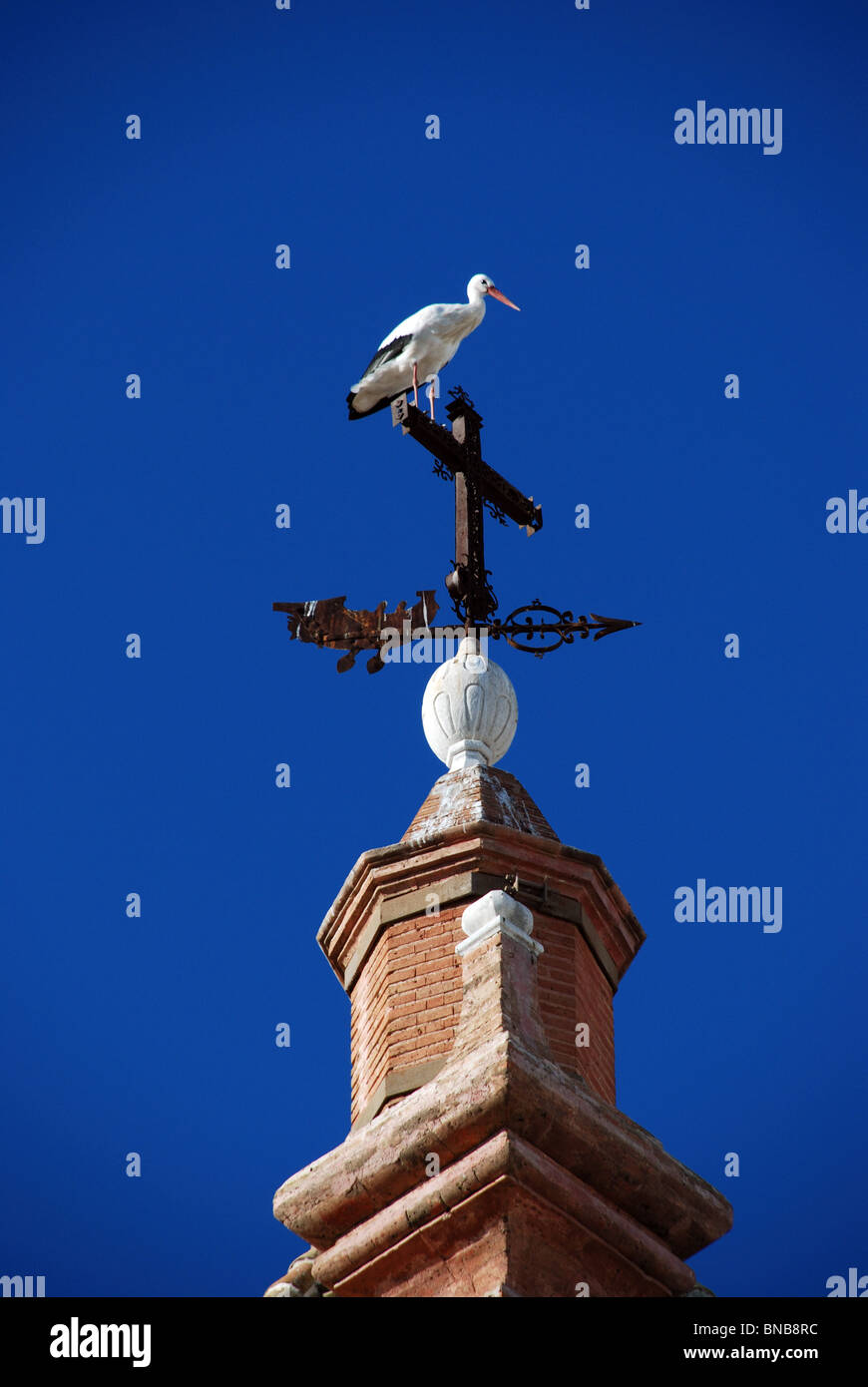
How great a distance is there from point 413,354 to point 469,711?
450 centimetres

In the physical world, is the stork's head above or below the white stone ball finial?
above

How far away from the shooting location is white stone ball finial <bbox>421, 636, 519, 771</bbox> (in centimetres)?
1474

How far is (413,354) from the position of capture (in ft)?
59.8

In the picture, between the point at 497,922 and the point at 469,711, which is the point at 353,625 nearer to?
the point at 469,711

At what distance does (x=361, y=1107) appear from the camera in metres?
13.3

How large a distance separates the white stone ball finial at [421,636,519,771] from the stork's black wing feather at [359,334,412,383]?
3957mm

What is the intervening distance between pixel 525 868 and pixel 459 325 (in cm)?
668

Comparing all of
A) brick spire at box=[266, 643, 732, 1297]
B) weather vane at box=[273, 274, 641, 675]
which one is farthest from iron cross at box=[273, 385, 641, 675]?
brick spire at box=[266, 643, 732, 1297]

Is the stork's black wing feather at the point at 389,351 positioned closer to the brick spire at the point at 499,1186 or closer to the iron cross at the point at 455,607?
the iron cross at the point at 455,607

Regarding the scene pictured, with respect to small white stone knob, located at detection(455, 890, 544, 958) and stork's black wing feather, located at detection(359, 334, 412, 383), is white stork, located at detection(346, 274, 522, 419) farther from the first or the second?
small white stone knob, located at detection(455, 890, 544, 958)

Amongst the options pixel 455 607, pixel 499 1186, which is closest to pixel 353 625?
pixel 455 607
